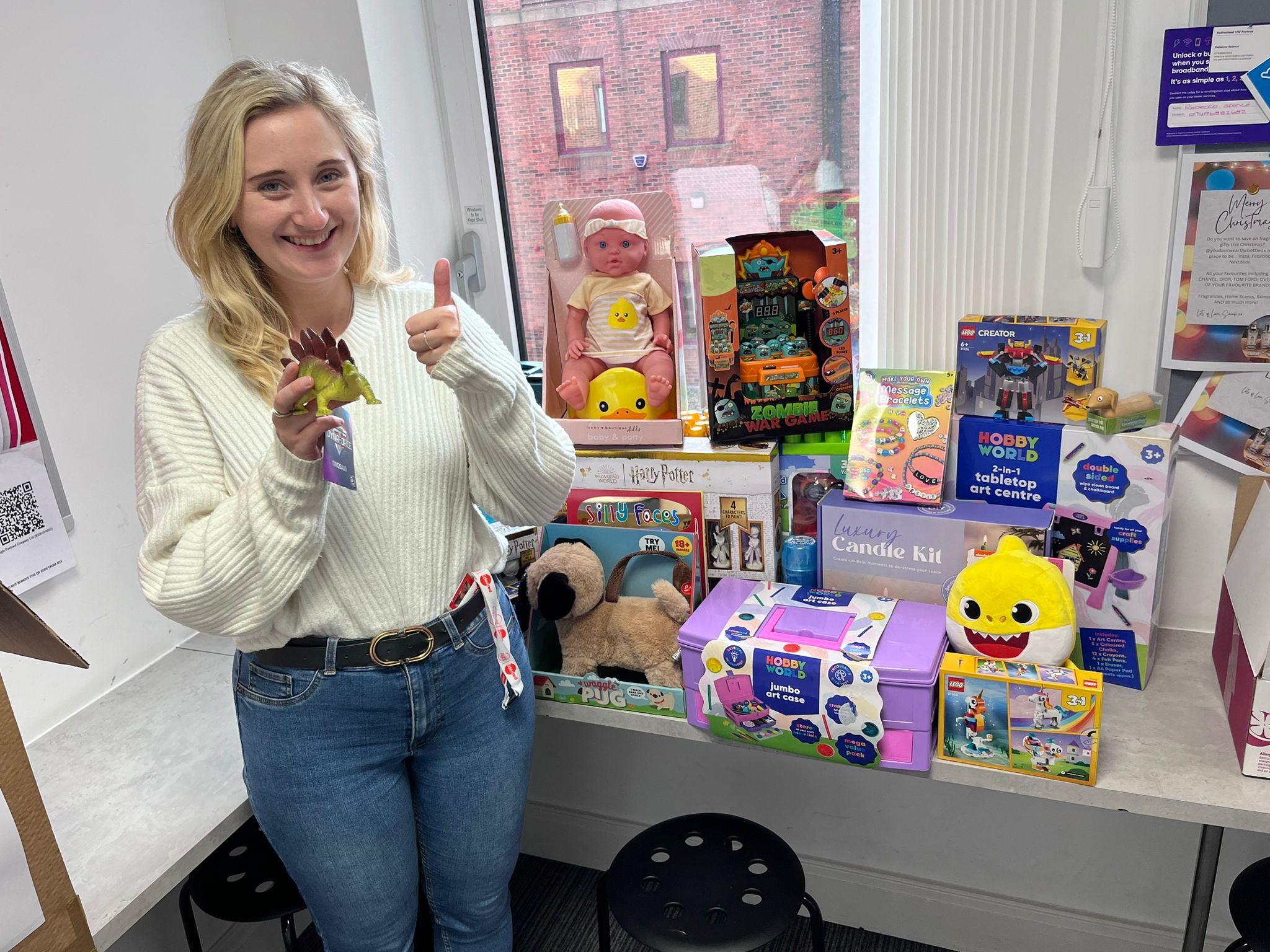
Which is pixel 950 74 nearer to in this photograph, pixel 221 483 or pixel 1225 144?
pixel 1225 144

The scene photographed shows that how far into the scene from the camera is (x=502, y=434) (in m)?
1.21

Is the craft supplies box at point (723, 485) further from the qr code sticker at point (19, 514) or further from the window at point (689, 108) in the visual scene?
the qr code sticker at point (19, 514)

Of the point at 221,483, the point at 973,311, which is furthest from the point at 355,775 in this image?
the point at 973,311

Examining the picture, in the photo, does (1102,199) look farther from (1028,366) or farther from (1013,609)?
(1013,609)

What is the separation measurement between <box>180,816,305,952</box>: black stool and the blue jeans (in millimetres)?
227

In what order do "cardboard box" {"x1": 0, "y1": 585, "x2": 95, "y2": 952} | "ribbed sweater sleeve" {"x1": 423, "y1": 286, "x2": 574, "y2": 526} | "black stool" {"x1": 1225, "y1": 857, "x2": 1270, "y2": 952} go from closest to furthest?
"cardboard box" {"x1": 0, "y1": 585, "x2": 95, "y2": 952} < "ribbed sweater sleeve" {"x1": 423, "y1": 286, "x2": 574, "y2": 526} < "black stool" {"x1": 1225, "y1": 857, "x2": 1270, "y2": 952}


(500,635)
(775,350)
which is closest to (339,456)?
(500,635)

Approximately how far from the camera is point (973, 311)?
5.27 feet

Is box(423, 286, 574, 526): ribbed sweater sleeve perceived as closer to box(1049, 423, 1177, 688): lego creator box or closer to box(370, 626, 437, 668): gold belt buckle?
box(370, 626, 437, 668): gold belt buckle

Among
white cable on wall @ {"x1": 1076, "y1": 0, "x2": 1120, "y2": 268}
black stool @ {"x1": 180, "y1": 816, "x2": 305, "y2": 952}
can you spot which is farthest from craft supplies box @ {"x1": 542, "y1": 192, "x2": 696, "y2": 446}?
black stool @ {"x1": 180, "y1": 816, "x2": 305, "y2": 952}

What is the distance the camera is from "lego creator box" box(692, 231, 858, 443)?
1624mm

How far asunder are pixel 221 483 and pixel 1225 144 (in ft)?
Result: 4.85

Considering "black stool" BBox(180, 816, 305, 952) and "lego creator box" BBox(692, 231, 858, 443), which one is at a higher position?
"lego creator box" BBox(692, 231, 858, 443)

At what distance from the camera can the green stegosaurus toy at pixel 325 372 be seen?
1.03m
